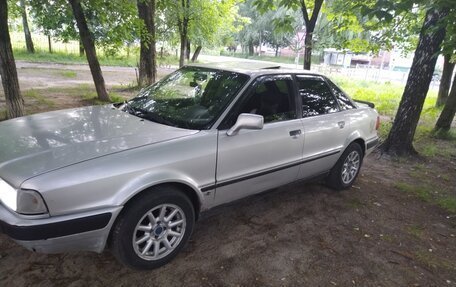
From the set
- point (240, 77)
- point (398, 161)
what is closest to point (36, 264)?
point (240, 77)

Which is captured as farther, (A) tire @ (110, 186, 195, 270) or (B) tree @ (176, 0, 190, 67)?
(B) tree @ (176, 0, 190, 67)

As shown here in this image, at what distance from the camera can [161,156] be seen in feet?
8.41

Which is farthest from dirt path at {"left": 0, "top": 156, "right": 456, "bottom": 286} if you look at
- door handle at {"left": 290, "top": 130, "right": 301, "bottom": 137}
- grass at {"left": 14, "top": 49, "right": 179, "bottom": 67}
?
grass at {"left": 14, "top": 49, "right": 179, "bottom": 67}

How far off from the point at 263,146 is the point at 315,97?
117 centimetres

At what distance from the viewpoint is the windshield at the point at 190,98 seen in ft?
10.00

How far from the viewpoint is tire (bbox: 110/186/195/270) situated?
2.46 m

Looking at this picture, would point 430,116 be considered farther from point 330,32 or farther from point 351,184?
point 351,184

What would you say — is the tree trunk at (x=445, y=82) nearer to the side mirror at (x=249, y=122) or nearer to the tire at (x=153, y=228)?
the side mirror at (x=249, y=122)

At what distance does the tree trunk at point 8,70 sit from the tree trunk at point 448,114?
9.31 m

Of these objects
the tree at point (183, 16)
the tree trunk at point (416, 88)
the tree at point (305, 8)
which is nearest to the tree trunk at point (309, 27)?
the tree at point (305, 8)

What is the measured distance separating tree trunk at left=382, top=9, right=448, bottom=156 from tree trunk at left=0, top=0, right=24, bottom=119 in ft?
22.2

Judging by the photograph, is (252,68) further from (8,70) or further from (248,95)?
(8,70)

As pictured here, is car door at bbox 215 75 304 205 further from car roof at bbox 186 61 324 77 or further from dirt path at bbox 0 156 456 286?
dirt path at bbox 0 156 456 286

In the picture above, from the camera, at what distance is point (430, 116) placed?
10820mm
